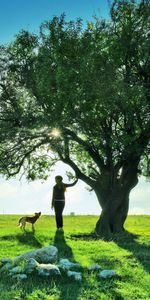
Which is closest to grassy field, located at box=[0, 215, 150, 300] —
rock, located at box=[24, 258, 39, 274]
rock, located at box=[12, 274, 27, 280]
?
rock, located at box=[12, 274, 27, 280]

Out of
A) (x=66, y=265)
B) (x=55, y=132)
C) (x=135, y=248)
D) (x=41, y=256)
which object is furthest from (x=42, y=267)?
(x=55, y=132)

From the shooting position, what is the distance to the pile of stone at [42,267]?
16266 mm

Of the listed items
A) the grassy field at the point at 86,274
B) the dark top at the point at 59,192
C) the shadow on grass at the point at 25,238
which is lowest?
the grassy field at the point at 86,274

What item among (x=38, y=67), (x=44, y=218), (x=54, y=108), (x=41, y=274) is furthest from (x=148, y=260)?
(x=44, y=218)

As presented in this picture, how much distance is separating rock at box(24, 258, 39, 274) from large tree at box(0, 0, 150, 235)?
16484 mm

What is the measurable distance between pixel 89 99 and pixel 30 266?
722 inches

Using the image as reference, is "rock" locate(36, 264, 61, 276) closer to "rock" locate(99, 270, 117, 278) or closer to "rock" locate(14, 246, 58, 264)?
"rock" locate(99, 270, 117, 278)

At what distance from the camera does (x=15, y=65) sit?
129 ft

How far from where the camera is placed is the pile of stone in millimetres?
16266

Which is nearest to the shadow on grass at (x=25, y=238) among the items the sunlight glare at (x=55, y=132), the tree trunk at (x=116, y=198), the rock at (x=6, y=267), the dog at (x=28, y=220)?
the dog at (x=28, y=220)

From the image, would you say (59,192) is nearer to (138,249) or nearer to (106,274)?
(138,249)

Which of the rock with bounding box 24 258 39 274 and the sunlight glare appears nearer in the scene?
the rock with bounding box 24 258 39 274

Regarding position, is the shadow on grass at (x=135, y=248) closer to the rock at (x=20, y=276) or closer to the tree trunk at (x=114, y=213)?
the tree trunk at (x=114, y=213)

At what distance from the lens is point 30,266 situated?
16.5m
